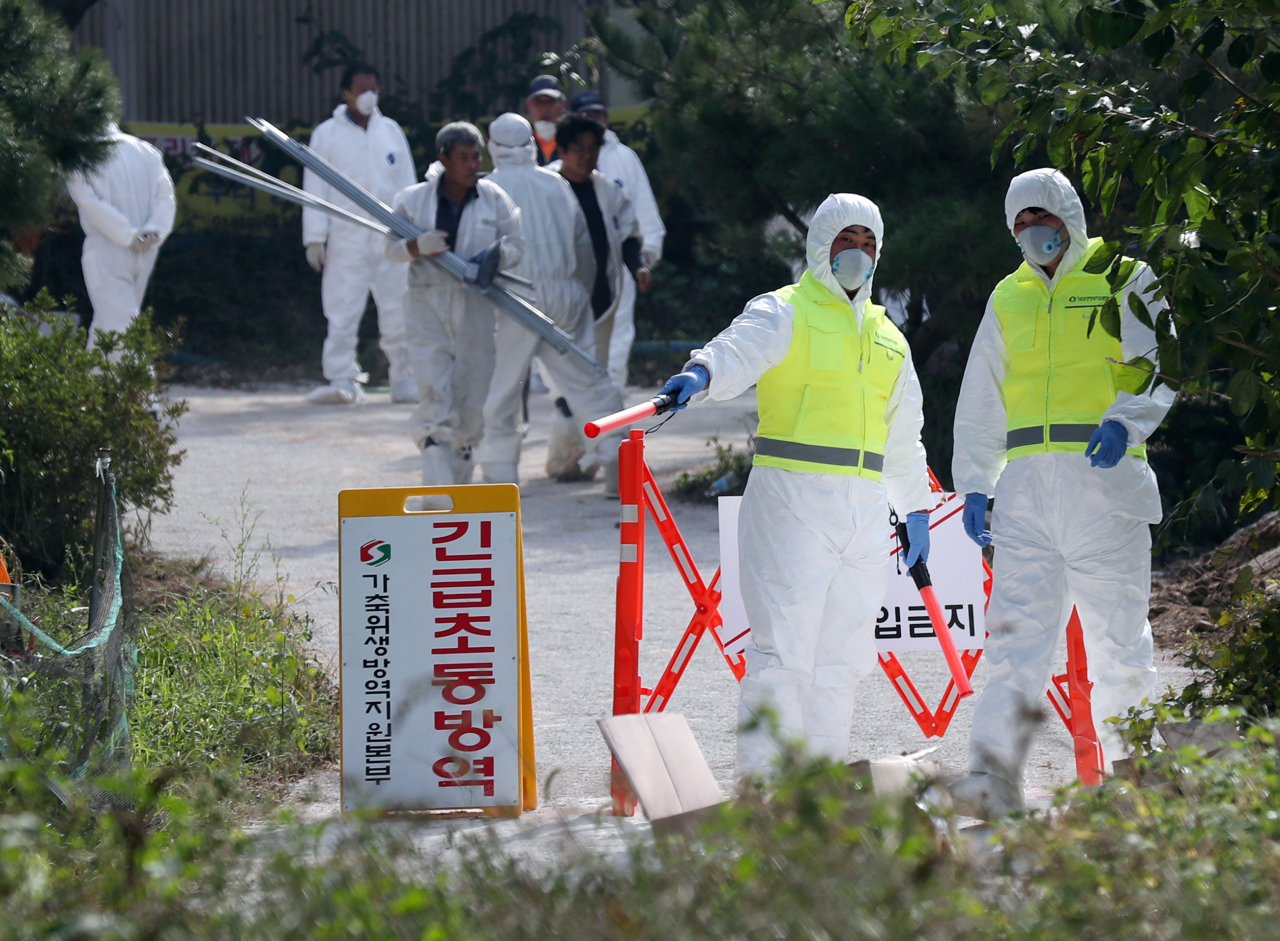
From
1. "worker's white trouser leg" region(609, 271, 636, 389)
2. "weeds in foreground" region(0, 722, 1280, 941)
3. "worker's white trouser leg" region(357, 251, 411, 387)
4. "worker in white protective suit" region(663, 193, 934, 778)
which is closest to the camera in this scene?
"weeds in foreground" region(0, 722, 1280, 941)

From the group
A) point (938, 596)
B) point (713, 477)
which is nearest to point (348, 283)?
point (713, 477)

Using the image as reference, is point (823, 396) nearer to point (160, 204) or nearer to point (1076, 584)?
point (1076, 584)

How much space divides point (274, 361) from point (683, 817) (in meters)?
14.3

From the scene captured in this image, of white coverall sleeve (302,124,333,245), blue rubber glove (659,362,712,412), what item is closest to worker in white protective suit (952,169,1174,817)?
blue rubber glove (659,362,712,412)

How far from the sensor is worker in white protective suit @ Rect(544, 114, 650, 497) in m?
9.98

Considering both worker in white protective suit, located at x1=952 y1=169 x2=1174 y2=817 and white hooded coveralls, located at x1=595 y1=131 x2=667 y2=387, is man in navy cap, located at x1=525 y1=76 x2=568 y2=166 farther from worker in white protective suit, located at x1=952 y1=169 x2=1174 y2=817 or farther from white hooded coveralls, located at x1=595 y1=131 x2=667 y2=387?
worker in white protective suit, located at x1=952 y1=169 x2=1174 y2=817

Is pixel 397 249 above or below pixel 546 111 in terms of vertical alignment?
below

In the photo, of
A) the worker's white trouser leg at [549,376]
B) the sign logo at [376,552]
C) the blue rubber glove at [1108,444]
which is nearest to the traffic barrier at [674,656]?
the sign logo at [376,552]

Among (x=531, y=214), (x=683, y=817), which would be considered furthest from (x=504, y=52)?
(x=683, y=817)

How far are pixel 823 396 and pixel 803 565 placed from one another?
1.60 ft

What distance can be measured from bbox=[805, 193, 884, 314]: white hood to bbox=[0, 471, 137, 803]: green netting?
2.17 m

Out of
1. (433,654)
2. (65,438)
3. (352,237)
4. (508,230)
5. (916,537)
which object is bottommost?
(433,654)

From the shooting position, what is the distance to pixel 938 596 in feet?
17.7

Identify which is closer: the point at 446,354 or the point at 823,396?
the point at 823,396
